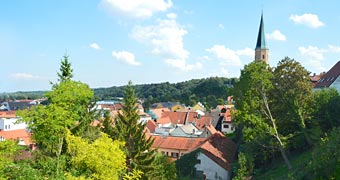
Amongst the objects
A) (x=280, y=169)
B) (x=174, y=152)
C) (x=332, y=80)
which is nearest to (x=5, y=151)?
(x=280, y=169)

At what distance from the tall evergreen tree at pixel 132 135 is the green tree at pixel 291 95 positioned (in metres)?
13.7

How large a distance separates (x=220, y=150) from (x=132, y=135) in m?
13.7

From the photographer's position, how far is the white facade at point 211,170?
36469 mm

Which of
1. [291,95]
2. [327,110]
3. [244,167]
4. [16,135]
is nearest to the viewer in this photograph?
[327,110]

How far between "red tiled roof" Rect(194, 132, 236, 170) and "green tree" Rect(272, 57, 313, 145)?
25.9 ft

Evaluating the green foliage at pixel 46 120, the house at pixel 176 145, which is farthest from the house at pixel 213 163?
the green foliage at pixel 46 120

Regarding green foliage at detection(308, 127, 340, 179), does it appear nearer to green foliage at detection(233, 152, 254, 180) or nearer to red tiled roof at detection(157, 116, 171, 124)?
green foliage at detection(233, 152, 254, 180)

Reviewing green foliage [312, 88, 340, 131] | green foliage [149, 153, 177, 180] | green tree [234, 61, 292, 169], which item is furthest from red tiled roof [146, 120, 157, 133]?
green foliage [312, 88, 340, 131]

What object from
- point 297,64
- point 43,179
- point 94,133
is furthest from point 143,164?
point 297,64

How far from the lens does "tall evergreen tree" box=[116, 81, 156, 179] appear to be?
29.7 m

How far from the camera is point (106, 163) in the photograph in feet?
55.4

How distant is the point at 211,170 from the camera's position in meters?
36.8

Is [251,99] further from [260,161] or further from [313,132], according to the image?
[260,161]

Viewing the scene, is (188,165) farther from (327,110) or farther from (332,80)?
(332,80)
